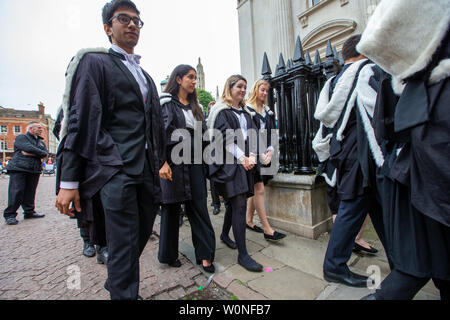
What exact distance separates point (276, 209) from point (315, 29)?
10.4 m

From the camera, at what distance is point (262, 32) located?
583 inches

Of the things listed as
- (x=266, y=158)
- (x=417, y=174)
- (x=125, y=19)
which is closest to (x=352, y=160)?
(x=417, y=174)

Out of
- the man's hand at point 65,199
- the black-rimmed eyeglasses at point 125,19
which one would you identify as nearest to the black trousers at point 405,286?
the man's hand at point 65,199

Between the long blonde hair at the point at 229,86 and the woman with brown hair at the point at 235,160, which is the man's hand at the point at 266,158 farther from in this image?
the long blonde hair at the point at 229,86

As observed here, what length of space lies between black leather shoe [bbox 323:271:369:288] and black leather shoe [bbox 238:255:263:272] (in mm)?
604

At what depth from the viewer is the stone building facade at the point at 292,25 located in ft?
30.3

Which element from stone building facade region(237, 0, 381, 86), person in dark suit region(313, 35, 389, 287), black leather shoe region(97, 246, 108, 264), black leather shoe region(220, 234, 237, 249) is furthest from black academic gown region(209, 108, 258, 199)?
stone building facade region(237, 0, 381, 86)

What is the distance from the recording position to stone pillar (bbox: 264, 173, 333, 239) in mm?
2979

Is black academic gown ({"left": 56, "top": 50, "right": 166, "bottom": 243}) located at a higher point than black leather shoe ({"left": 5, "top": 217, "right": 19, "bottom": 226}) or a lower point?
higher

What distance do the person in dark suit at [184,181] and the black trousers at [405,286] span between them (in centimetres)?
149

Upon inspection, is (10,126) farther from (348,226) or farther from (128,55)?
(348,226)

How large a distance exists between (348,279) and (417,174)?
124 centimetres

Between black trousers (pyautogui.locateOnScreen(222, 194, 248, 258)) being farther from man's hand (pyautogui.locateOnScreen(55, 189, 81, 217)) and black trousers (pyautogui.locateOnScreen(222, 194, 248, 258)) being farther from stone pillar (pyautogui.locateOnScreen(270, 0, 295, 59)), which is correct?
stone pillar (pyautogui.locateOnScreen(270, 0, 295, 59))
